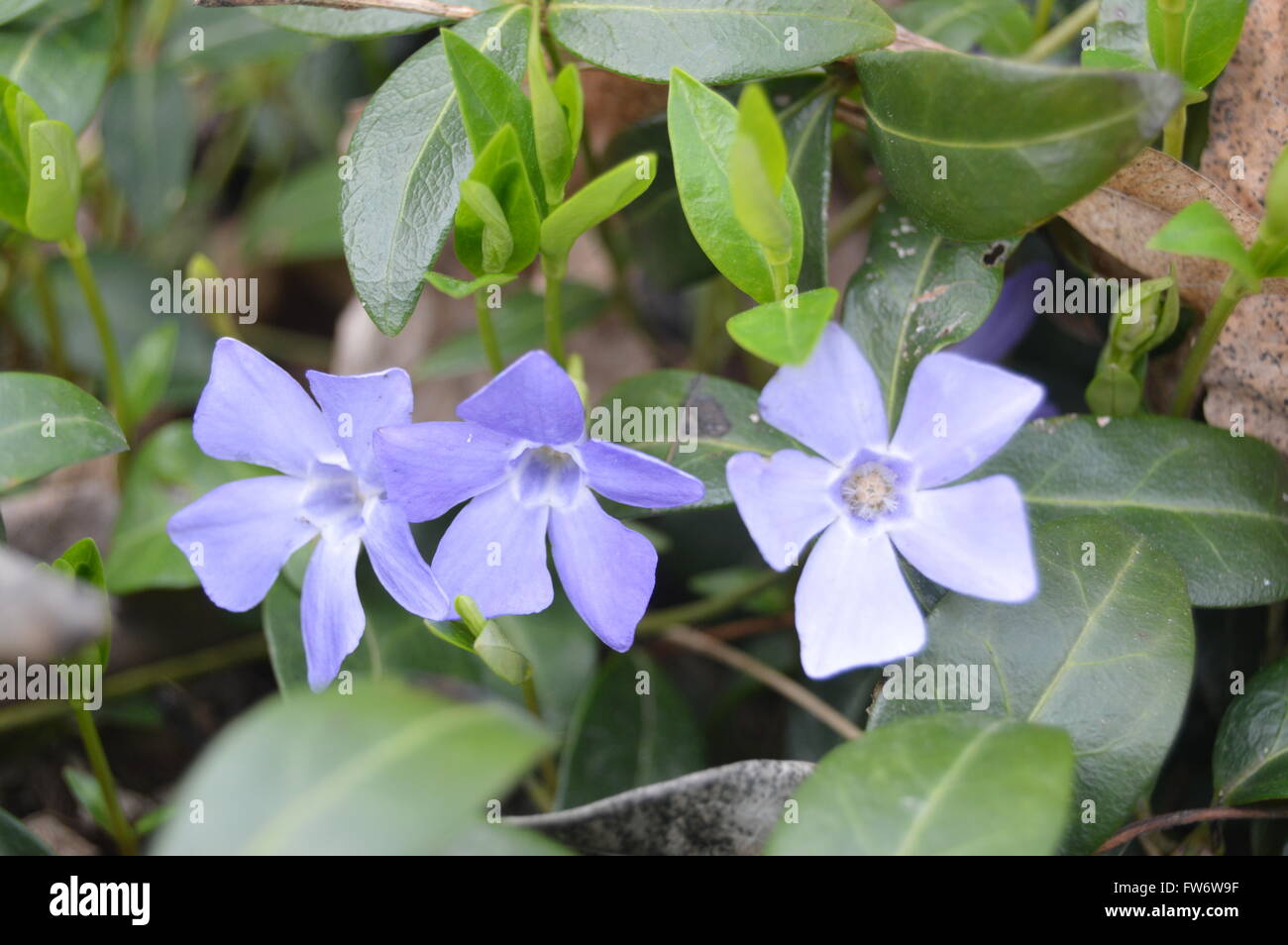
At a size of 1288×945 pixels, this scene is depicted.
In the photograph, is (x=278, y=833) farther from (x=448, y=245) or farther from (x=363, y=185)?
(x=448, y=245)

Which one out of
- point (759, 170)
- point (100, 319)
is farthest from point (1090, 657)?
point (100, 319)

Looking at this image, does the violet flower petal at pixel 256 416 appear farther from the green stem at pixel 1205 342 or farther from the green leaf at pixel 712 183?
the green stem at pixel 1205 342

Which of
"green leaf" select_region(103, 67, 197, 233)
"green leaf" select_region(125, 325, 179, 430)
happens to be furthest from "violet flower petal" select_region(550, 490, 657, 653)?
"green leaf" select_region(103, 67, 197, 233)
